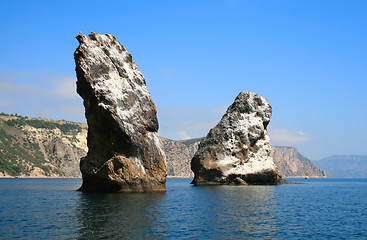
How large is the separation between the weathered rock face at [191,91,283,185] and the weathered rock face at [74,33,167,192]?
27.8 meters

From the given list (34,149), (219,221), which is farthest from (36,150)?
(219,221)

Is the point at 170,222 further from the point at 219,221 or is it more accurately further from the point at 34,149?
the point at 34,149

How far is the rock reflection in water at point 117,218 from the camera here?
66.0 feet

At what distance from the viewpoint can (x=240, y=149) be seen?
2931 inches

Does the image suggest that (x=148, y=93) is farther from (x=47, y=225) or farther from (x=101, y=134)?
(x=47, y=225)

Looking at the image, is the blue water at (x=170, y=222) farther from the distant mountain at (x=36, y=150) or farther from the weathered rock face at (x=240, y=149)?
the distant mountain at (x=36, y=150)

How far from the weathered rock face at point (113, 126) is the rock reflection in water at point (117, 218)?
685 cm

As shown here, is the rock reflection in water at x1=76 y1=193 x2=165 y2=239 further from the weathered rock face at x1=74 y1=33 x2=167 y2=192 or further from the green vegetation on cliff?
the green vegetation on cliff

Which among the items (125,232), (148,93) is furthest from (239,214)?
(148,93)

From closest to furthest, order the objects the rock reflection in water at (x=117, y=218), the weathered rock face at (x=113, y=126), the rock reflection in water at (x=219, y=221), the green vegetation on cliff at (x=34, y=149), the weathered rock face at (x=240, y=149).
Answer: the rock reflection in water at (x=117, y=218), the rock reflection in water at (x=219, y=221), the weathered rock face at (x=113, y=126), the weathered rock face at (x=240, y=149), the green vegetation on cliff at (x=34, y=149)

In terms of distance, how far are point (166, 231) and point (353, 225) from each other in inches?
528

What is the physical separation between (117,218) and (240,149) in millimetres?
51715

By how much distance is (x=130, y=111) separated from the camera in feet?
144

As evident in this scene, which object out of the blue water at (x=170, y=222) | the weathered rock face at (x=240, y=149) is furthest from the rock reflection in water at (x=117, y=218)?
the weathered rock face at (x=240, y=149)
